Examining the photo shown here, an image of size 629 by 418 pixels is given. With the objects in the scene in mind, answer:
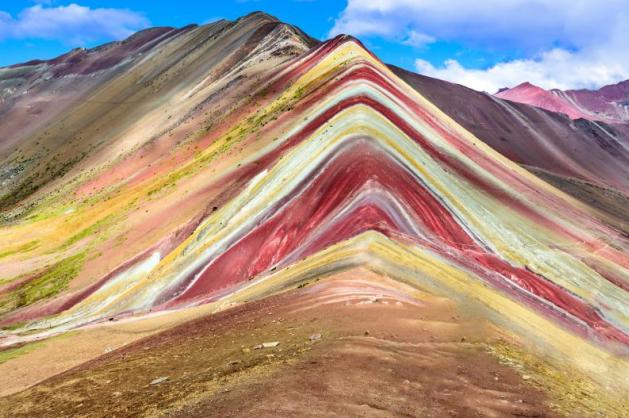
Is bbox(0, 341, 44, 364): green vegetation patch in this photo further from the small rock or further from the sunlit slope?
the small rock

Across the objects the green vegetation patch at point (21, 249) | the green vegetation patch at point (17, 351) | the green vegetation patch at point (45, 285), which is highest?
the green vegetation patch at point (21, 249)

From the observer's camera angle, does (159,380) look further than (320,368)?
Yes

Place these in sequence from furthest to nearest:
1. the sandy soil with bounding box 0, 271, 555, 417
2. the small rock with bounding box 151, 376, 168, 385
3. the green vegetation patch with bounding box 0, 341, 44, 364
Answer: the green vegetation patch with bounding box 0, 341, 44, 364 → the small rock with bounding box 151, 376, 168, 385 → the sandy soil with bounding box 0, 271, 555, 417

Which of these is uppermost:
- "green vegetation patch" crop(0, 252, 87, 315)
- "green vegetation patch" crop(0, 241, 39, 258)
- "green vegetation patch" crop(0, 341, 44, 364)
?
"green vegetation patch" crop(0, 241, 39, 258)

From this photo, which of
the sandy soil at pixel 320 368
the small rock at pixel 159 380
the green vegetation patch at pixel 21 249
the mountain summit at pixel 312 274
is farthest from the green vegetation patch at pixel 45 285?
the small rock at pixel 159 380

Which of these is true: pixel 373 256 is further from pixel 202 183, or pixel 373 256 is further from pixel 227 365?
pixel 202 183

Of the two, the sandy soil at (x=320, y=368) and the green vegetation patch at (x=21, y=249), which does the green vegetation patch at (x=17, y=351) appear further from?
the green vegetation patch at (x=21, y=249)

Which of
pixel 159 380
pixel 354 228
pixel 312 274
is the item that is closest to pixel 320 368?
pixel 159 380

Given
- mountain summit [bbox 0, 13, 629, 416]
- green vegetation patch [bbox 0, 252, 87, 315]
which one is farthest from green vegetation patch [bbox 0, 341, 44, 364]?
green vegetation patch [bbox 0, 252, 87, 315]

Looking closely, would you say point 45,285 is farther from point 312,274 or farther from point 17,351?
point 312,274

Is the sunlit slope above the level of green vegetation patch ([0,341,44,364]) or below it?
above

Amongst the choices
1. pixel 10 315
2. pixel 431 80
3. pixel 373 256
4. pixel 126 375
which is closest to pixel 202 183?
pixel 10 315

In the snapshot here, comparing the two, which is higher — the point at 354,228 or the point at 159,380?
the point at 354,228
